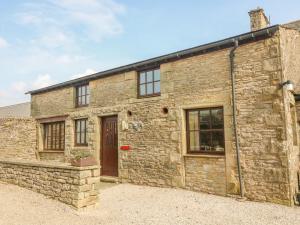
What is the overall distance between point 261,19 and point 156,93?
4.38m

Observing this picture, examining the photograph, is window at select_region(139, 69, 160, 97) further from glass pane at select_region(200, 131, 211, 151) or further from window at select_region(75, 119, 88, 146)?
window at select_region(75, 119, 88, 146)

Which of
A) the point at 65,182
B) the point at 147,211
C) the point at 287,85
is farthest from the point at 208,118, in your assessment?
the point at 65,182

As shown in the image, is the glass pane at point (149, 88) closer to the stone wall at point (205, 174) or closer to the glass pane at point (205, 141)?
the glass pane at point (205, 141)

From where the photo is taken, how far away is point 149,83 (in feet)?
28.3

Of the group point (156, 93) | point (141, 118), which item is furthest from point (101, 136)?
point (156, 93)

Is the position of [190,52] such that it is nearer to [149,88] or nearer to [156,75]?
[156,75]

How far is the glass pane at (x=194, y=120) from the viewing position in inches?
293

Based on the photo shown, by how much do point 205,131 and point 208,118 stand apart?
40cm

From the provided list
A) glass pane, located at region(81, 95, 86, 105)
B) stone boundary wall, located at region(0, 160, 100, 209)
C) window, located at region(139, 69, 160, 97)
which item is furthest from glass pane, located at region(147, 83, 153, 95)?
stone boundary wall, located at region(0, 160, 100, 209)

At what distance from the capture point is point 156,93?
27.5ft

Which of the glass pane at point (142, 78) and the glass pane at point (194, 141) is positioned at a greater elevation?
the glass pane at point (142, 78)

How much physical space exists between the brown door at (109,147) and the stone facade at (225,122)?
0.90 feet

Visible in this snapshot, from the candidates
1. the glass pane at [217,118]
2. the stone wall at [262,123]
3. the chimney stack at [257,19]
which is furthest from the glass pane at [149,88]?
the chimney stack at [257,19]

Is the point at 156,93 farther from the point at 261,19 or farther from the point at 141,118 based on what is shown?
the point at 261,19
